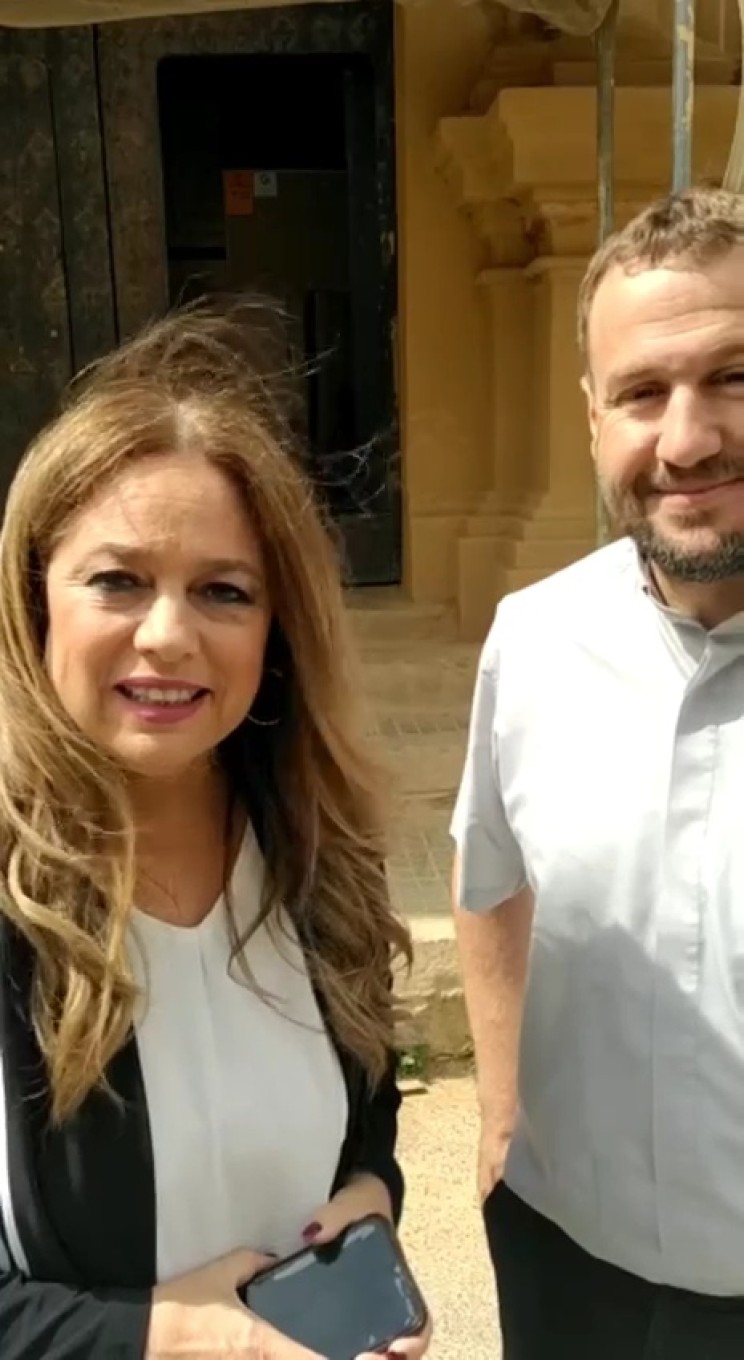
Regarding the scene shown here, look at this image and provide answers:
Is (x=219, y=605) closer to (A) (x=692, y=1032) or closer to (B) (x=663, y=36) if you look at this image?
(A) (x=692, y=1032)

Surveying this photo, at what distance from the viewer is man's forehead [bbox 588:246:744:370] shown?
147 cm

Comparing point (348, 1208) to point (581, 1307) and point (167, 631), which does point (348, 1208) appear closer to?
point (581, 1307)

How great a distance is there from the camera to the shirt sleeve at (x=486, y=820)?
5.68ft

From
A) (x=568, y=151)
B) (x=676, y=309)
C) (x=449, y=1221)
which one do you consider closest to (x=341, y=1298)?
(x=676, y=309)

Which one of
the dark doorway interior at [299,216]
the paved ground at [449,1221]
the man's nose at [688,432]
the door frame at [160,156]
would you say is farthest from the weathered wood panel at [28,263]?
the man's nose at [688,432]

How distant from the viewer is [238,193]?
5578 millimetres

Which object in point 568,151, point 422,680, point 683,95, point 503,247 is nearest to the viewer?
point 683,95

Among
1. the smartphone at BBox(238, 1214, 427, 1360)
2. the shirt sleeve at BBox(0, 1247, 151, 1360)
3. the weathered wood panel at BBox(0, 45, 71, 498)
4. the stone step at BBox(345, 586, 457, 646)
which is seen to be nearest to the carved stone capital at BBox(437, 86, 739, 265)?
the stone step at BBox(345, 586, 457, 646)

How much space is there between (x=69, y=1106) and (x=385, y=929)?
16.2 inches

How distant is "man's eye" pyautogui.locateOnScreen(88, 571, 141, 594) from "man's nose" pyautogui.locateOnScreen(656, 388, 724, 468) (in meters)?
0.53

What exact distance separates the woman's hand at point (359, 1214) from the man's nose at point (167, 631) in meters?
0.52

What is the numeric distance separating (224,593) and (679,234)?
0.60 m

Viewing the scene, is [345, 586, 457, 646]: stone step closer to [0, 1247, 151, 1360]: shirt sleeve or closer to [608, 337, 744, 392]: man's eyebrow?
[608, 337, 744, 392]: man's eyebrow

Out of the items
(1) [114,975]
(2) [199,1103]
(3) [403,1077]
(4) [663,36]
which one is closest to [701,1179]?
(2) [199,1103]
